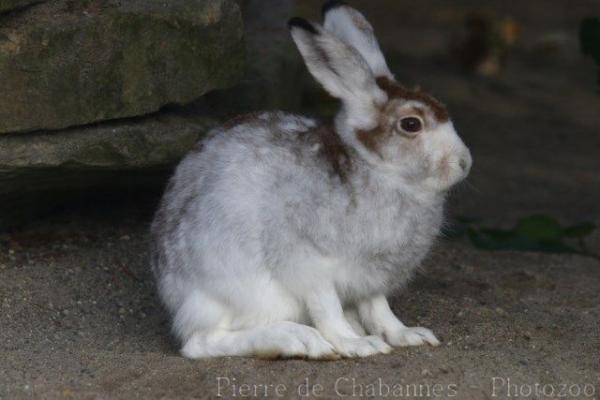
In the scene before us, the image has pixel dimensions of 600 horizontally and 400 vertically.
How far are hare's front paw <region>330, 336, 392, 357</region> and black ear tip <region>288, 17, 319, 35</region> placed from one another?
3.33 feet

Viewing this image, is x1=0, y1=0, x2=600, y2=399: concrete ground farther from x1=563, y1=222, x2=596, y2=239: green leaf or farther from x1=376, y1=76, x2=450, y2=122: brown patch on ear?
x1=376, y1=76, x2=450, y2=122: brown patch on ear

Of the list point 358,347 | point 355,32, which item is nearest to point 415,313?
point 358,347

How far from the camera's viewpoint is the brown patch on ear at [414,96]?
159 inches

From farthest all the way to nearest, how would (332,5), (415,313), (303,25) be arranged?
(415,313) → (332,5) → (303,25)

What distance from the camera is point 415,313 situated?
4.74 metres

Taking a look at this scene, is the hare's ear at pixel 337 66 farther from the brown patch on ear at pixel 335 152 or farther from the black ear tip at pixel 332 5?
the black ear tip at pixel 332 5

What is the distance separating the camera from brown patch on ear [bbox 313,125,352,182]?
160 inches

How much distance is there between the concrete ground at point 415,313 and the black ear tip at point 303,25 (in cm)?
108

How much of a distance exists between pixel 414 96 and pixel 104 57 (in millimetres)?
1201

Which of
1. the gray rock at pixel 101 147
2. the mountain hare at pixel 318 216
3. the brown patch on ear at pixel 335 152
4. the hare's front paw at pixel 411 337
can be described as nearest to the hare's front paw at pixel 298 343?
the mountain hare at pixel 318 216

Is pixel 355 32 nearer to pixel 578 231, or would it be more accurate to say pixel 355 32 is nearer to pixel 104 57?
pixel 104 57

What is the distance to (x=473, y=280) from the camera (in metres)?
5.32

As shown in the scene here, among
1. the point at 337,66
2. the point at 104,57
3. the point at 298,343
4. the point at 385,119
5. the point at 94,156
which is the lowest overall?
the point at 298,343

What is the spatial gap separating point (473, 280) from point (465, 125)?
2854 mm
